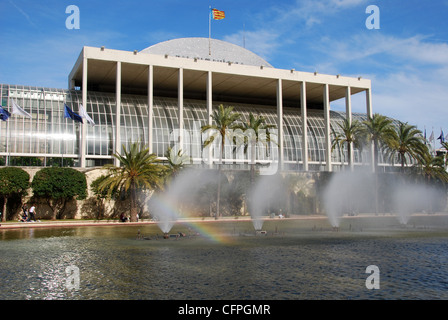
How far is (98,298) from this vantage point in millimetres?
13180

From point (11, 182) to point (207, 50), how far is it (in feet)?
142

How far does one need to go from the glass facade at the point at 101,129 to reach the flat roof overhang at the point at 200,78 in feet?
10.00

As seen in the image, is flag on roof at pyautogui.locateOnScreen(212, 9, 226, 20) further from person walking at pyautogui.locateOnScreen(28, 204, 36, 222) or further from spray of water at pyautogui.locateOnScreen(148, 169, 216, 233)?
person walking at pyautogui.locateOnScreen(28, 204, 36, 222)

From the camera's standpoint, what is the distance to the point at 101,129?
59531 millimetres

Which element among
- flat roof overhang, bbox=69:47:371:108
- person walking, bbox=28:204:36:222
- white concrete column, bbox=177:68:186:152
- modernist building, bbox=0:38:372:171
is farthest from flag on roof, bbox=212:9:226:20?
person walking, bbox=28:204:36:222

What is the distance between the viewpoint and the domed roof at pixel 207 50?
7419 centimetres

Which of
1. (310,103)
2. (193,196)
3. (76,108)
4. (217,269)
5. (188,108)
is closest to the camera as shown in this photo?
(217,269)

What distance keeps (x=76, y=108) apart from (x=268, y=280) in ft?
169

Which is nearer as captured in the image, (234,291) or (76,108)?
(234,291)

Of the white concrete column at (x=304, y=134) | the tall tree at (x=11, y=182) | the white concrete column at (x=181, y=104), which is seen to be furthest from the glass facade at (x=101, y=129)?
the tall tree at (x=11, y=182)

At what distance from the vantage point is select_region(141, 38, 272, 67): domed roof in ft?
243

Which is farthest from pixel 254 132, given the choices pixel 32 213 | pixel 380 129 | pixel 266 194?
pixel 32 213
